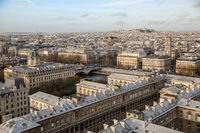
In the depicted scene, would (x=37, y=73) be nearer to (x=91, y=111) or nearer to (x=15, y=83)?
(x=15, y=83)

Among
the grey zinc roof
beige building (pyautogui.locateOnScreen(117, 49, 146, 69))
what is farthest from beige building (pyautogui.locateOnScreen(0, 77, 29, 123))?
beige building (pyautogui.locateOnScreen(117, 49, 146, 69))

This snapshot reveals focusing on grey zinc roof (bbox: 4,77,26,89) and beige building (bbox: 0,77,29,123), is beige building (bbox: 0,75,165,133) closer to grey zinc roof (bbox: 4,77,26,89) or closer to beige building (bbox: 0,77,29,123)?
beige building (bbox: 0,77,29,123)

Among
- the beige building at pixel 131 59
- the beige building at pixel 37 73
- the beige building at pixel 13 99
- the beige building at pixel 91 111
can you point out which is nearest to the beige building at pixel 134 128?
the beige building at pixel 91 111

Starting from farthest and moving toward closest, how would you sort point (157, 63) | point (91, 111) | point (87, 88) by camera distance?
point (157, 63) → point (87, 88) → point (91, 111)

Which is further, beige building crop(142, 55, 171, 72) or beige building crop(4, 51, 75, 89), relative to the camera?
beige building crop(142, 55, 171, 72)

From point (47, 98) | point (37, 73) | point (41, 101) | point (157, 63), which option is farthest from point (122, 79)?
point (157, 63)

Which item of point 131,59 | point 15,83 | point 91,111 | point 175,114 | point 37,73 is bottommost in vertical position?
point 91,111
